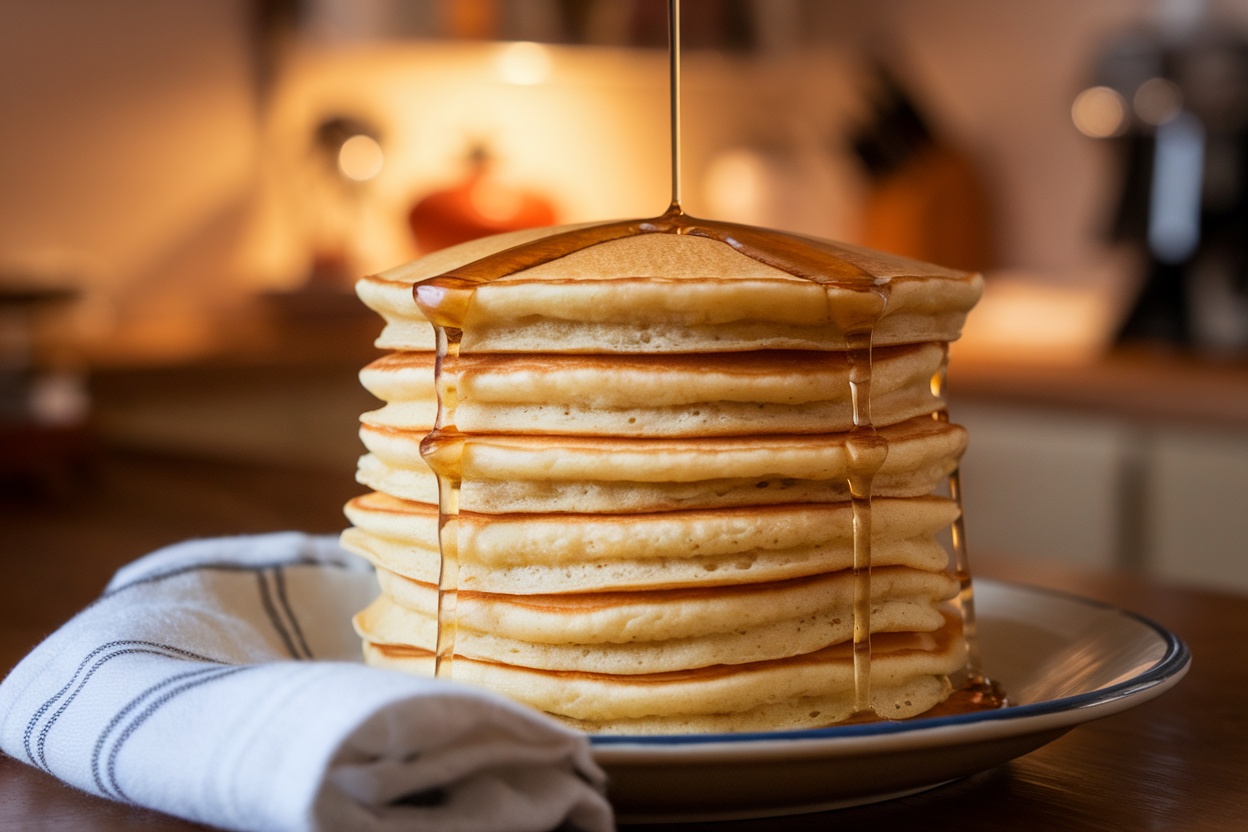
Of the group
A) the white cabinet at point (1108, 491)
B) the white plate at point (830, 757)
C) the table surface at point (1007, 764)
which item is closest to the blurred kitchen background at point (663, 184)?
the white cabinet at point (1108, 491)

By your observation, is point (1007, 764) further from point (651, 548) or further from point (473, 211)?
point (473, 211)

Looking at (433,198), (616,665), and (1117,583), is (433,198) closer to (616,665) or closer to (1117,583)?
(1117,583)

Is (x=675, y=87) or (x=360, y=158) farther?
(x=360, y=158)

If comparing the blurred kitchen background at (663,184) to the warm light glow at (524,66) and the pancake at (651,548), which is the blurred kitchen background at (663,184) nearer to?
the warm light glow at (524,66)

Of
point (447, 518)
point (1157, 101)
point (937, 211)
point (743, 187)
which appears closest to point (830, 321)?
point (447, 518)

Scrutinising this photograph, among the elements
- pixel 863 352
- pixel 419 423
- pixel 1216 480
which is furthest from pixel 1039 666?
pixel 1216 480

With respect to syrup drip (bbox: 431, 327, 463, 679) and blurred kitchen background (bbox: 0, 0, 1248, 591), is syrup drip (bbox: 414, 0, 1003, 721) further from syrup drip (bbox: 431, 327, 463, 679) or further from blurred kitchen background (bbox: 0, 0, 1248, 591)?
blurred kitchen background (bbox: 0, 0, 1248, 591)
